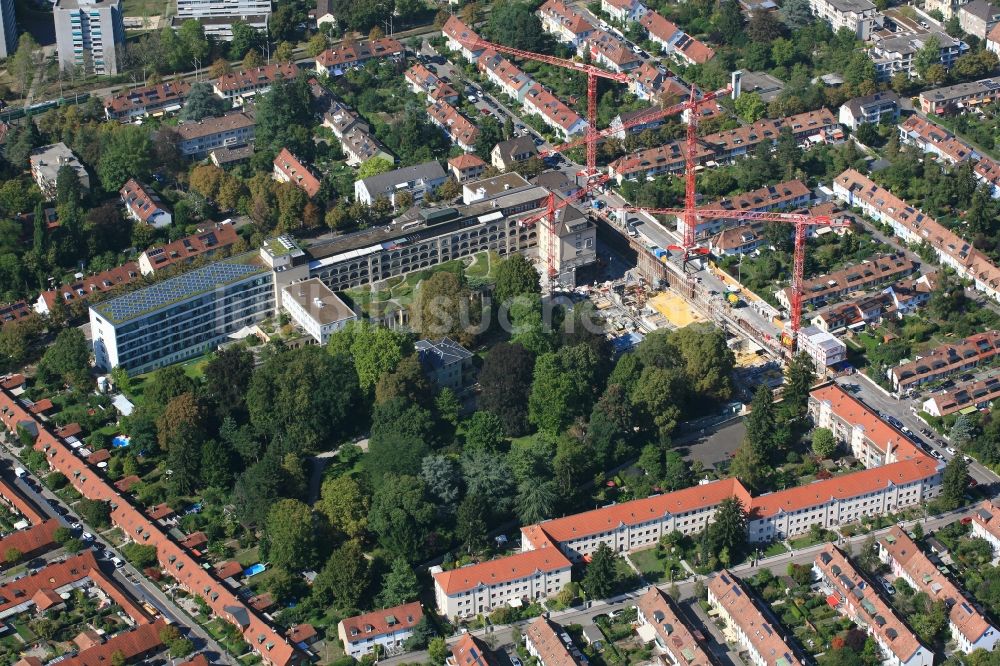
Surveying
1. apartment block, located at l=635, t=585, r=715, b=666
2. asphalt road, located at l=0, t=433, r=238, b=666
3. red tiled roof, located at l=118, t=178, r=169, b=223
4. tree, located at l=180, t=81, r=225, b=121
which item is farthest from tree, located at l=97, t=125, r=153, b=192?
apartment block, located at l=635, t=585, r=715, b=666

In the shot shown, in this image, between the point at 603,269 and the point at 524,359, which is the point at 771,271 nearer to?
the point at 603,269

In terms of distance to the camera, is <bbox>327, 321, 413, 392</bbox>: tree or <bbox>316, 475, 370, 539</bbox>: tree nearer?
<bbox>316, 475, 370, 539</bbox>: tree

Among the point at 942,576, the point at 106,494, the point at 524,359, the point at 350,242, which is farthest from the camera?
the point at 350,242

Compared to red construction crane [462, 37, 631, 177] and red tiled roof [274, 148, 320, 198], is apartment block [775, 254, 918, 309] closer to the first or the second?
red construction crane [462, 37, 631, 177]

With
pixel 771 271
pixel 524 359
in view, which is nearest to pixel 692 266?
pixel 771 271

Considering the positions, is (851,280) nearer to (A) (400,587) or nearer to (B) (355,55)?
(A) (400,587)

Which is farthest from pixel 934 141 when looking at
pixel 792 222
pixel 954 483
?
pixel 954 483
